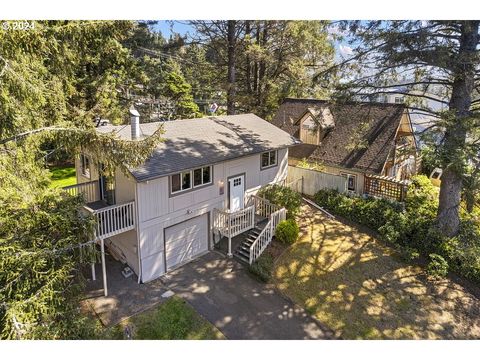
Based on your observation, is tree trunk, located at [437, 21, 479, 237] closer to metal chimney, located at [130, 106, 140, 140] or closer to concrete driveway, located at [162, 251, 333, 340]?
concrete driveway, located at [162, 251, 333, 340]

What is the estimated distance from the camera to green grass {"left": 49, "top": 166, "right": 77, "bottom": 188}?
22.3 m

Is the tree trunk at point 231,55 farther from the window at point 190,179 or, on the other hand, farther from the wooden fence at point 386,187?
the window at point 190,179

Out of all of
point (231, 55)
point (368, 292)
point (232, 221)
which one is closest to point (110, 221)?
point (232, 221)

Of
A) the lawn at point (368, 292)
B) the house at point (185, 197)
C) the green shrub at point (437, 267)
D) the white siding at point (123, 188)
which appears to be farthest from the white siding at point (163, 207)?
the green shrub at point (437, 267)

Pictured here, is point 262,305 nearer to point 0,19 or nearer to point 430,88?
point 0,19

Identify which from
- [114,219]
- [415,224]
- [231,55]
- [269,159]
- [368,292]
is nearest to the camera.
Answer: [114,219]

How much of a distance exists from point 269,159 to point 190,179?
511 centimetres

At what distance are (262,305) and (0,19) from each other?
1055 cm

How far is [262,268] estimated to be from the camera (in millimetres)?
13273

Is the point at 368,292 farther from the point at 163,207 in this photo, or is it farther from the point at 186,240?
the point at 163,207

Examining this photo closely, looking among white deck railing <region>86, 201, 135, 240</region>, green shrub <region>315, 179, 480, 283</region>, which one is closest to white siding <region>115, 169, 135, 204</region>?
white deck railing <region>86, 201, 135, 240</region>

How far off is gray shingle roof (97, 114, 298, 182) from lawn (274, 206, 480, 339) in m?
4.80
